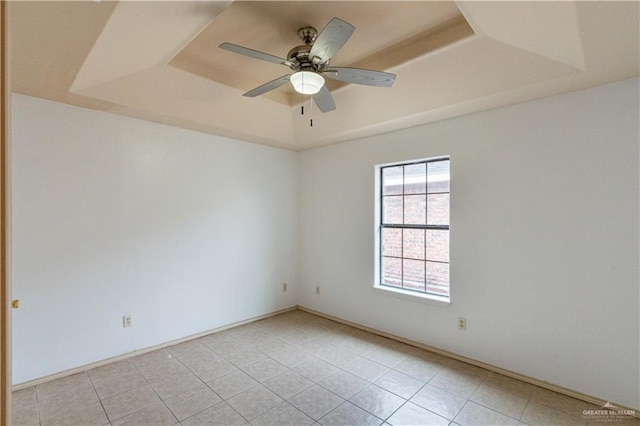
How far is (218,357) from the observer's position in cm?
307

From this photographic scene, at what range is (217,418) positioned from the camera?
85.1 inches

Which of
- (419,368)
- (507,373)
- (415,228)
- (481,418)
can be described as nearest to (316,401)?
(419,368)

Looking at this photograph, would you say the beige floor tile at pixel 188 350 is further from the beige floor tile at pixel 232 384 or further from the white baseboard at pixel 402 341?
the beige floor tile at pixel 232 384

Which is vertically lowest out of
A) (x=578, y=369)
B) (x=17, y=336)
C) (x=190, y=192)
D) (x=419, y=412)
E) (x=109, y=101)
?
(x=419, y=412)

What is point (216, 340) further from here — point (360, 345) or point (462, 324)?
point (462, 324)

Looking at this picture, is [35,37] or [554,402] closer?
[35,37]

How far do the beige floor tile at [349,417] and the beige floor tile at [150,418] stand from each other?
1.06 m

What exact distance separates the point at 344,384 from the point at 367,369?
339 mm

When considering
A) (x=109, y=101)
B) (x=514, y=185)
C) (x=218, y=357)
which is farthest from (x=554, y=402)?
(x=109, y=101)

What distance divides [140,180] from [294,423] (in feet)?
8.73

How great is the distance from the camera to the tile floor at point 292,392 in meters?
2.16

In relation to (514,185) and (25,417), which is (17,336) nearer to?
(25,417)

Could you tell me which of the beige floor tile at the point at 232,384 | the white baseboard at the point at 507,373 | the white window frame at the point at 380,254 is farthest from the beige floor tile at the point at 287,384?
the white window frame at the point at 380,254

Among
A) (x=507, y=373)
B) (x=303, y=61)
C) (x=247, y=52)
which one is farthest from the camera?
(x=507, y=373)
